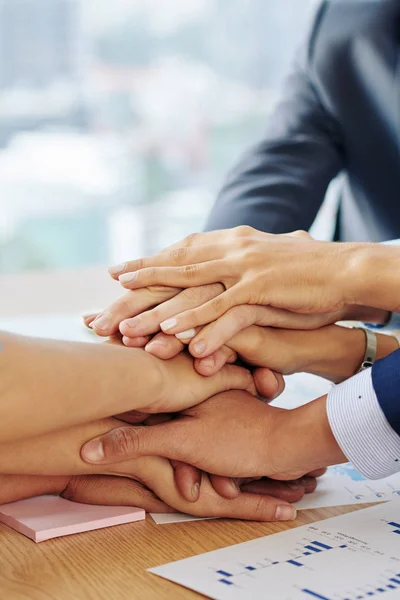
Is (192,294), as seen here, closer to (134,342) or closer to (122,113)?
(134,342)

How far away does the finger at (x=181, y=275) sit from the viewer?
3.58ft

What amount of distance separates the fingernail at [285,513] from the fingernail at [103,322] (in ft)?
1.04

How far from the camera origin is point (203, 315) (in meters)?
1.03

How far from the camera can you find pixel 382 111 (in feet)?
6.36

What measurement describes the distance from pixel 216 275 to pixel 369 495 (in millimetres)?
340

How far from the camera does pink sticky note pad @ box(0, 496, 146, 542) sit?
85 cm

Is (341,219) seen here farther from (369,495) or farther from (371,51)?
(369,495)

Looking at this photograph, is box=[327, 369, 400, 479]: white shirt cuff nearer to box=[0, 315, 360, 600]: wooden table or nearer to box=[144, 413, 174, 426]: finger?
box=[0, 315, 360, 600]: wooden table

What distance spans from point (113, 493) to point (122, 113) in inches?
128

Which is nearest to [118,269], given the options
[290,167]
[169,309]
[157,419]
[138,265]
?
[138,265]

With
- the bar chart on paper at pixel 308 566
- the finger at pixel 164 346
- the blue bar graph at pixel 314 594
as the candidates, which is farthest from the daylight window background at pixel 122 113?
the blue bar graph at pixel 314 594

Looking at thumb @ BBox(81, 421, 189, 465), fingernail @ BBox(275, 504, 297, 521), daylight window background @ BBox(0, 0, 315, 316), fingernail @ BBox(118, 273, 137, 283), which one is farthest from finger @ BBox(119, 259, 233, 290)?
daylight window background @ BBox(0, 0, 315, 316)

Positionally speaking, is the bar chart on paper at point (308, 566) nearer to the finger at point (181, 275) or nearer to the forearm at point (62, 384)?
the forearm at point (62, 384)

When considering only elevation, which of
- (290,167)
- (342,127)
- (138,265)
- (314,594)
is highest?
(342,127)
